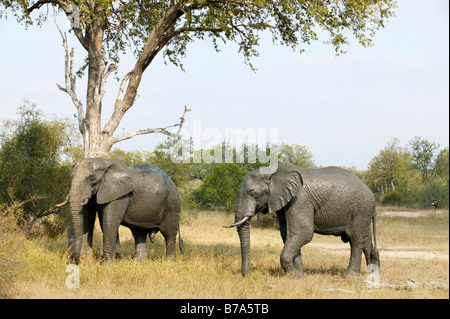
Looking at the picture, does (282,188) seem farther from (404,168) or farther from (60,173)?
(404,168)

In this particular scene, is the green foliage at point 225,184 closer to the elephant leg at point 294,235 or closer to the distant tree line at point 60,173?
the distant tree line at point 60,173

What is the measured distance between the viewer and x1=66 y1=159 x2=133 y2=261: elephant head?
31.4 feet

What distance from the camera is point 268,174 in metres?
9.11

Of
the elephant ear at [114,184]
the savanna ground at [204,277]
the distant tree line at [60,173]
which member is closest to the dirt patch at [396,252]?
the savanna ground at [204,277]

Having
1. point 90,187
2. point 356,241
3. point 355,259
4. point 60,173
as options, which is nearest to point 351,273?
point 355,259

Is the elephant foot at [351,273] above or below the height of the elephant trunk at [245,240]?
below

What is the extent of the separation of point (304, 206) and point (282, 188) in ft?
1.87

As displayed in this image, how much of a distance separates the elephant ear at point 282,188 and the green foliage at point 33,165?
6.90 meters

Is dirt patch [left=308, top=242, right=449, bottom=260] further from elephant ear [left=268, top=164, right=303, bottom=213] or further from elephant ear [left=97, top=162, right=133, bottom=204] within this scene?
elephant ear [left=97, top=162, right=133, bottom=204]

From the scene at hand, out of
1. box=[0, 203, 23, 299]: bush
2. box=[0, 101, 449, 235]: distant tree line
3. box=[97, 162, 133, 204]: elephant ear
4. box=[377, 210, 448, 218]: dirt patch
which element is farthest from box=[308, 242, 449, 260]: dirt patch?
box=[377, 210, 448, 218]: dirt patch

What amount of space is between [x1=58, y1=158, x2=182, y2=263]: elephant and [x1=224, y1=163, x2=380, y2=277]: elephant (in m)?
2.32

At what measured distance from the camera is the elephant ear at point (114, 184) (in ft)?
32.1

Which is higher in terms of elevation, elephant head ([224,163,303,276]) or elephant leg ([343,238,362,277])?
elephant head ([224,163,303,276])
